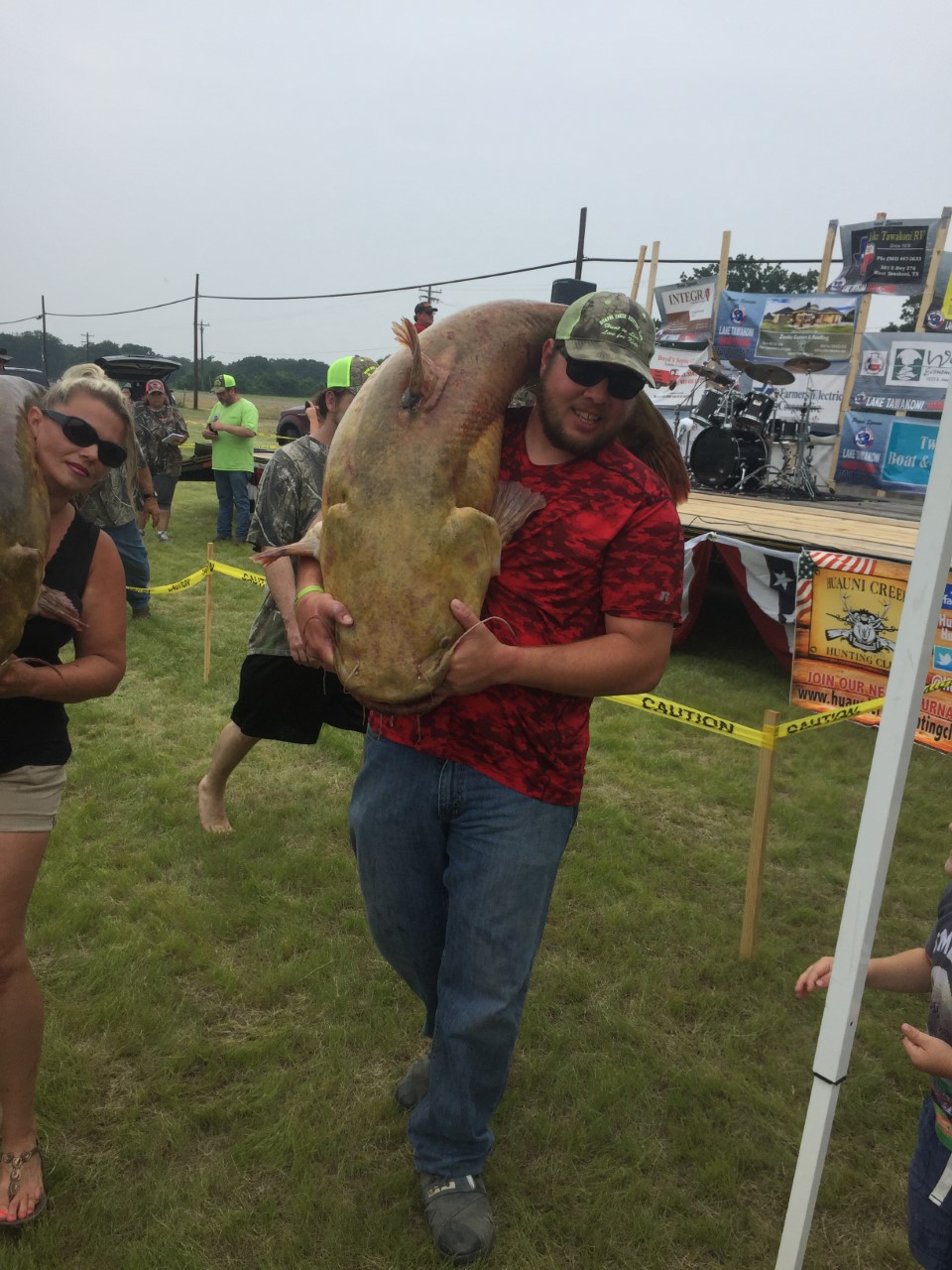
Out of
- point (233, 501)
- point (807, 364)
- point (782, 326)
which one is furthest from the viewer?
point (782, 326)

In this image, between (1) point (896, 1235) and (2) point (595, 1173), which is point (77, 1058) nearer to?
(2) point (595, 1173)

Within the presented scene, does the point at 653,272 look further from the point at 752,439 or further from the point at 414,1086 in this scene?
the point at 414,1086

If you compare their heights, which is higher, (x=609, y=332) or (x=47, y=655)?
(x=609, y=332)

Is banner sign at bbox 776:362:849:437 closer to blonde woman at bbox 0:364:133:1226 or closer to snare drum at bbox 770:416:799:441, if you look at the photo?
snare drum at bbox 770:416:799:441

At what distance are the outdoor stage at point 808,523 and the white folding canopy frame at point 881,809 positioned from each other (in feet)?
19.5

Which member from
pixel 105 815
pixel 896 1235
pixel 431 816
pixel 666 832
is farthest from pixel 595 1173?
pixel 105 815

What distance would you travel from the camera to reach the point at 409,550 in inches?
69.9

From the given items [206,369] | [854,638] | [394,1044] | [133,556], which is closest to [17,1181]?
[394,1044]

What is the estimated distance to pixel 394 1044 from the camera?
3039mm

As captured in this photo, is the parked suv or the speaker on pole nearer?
the speaker on pole

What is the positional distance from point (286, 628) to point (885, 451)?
1344cm

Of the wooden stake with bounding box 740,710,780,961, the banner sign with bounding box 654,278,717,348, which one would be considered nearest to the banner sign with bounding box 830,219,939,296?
the banner sign with bounding box 654,278,717,348

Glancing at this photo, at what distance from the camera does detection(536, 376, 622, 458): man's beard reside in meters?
2.04

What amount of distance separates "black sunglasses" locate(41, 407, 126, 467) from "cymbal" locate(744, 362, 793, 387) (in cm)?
1352
